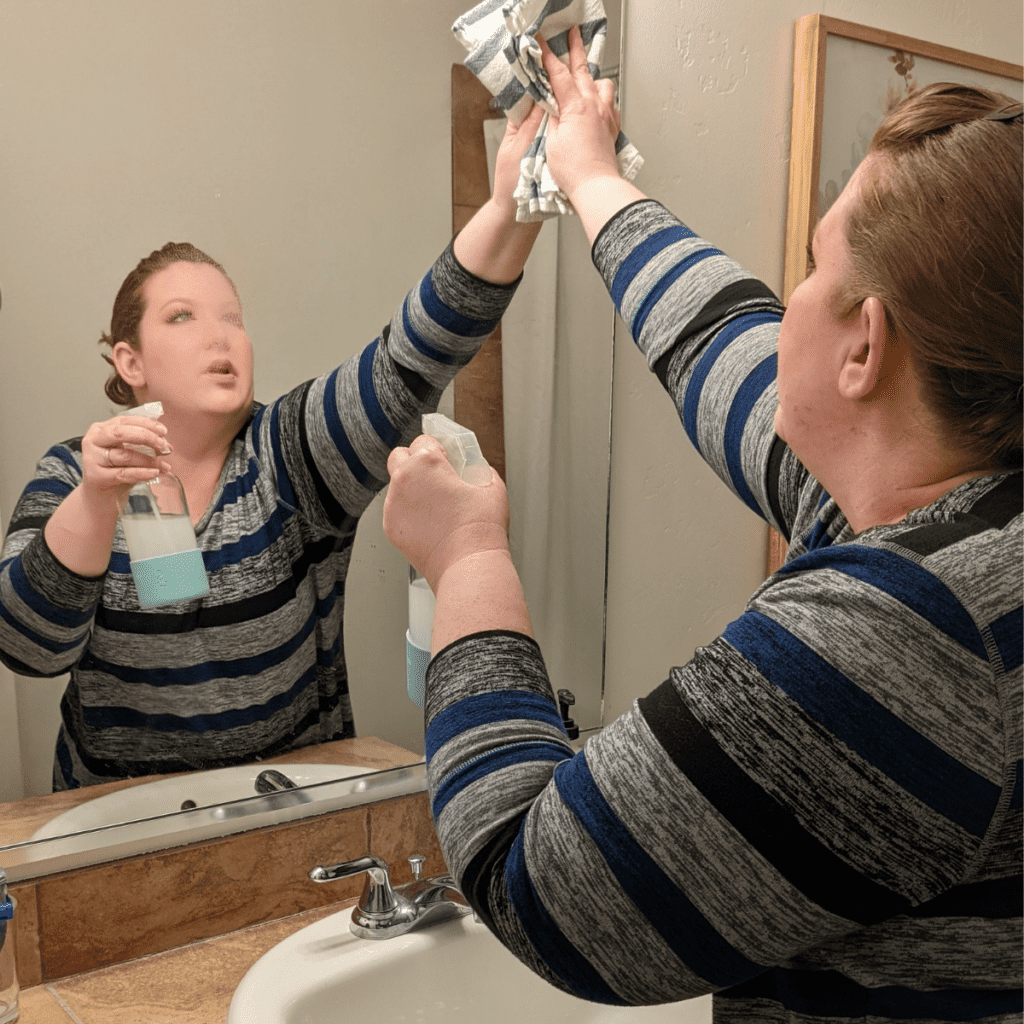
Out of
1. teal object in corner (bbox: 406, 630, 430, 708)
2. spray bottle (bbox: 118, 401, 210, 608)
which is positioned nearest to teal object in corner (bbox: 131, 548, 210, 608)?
spray bottle (bbox: 118, 401, 210, 608)

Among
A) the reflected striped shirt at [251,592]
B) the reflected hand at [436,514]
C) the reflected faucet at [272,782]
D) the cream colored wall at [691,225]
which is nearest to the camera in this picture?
the reflected hand at [436,514]

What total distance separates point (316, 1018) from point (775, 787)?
0.56m

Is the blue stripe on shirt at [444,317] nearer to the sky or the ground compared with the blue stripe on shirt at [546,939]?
nearer to the sky

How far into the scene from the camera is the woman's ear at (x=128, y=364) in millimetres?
880

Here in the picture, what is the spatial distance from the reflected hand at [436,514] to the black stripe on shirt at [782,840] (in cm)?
22

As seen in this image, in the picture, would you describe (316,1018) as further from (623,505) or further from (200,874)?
(623,505)

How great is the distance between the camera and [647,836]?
49 cm

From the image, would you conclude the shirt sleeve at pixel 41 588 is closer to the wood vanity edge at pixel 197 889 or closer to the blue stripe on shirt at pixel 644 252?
the wood vanity edge at pixel 197 889

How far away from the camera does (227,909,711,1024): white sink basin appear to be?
862 mm

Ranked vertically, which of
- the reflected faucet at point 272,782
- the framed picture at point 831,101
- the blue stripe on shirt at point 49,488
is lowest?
the reflected faucet at point 272,782

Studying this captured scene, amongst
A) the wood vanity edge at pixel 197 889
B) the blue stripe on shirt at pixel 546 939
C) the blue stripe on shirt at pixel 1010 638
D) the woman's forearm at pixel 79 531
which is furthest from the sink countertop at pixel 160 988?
the blue stripe on shirt at pixel 1010 638

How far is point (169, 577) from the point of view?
2.98 feet

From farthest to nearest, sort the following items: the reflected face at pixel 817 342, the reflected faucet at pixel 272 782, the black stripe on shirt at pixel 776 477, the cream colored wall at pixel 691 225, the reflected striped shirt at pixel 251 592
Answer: the cream colored wall at pixel 691 225 → the reflected faucet at pixel 272 782 → the reflected striped shirt at pixel 251 592 → the black stripe on shirt at pixel 776 477 → the reflected face at pixel 817 342

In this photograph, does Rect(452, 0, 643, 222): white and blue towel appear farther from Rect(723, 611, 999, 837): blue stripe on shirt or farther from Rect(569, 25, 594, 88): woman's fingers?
Rect(723, 611, 999, 837): blue stripe on shirt
